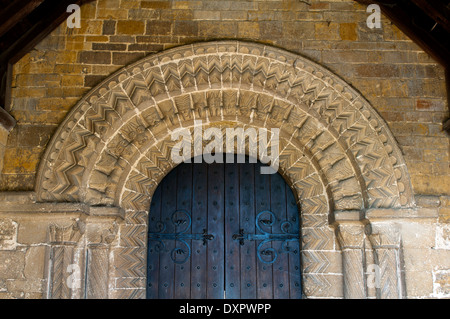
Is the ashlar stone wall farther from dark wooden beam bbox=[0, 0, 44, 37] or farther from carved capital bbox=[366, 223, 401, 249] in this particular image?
dark wooden beam bbox=[0, 0, 44, 37]

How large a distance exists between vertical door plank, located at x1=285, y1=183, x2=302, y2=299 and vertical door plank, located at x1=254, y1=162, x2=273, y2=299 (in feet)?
0.64

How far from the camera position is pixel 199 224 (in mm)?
4953

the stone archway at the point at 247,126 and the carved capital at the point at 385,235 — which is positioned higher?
the stone archway at the point at 247,126

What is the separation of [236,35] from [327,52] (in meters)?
0.88

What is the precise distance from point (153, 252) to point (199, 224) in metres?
0.51

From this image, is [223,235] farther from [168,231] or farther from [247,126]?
[247,126]

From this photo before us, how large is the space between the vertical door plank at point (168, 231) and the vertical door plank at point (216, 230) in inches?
13.8

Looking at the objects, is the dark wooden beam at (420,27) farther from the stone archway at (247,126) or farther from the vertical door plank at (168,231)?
the vertical door plank at (168,231)

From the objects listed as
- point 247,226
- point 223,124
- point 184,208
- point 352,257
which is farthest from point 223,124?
point 352,257

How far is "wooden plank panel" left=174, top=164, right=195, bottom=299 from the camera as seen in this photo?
4797 mm

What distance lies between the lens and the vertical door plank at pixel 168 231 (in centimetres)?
480

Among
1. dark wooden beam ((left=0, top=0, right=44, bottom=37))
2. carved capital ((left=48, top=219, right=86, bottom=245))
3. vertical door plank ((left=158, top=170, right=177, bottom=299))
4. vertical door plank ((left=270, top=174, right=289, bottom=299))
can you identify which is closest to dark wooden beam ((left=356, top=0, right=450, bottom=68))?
vertical door plank ((left=270, top=174, right=289, bottom=299))

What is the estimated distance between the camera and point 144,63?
188 inches

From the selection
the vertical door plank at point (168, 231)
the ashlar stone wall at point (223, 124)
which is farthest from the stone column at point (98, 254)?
the vertical door plank at point (168, 231)
